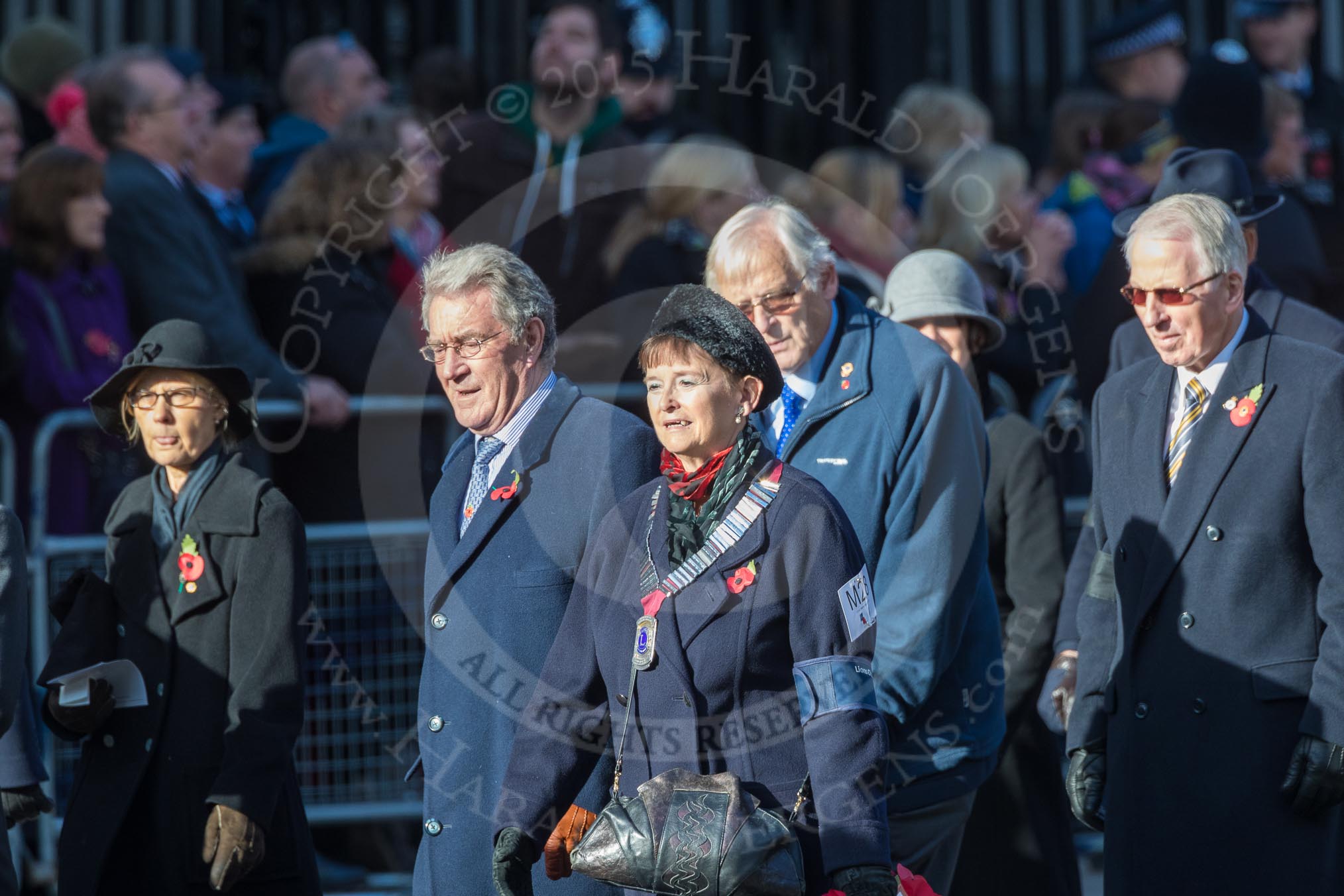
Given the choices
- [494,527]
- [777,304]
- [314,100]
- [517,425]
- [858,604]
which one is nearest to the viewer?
[858,604]

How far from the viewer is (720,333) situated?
365 cm

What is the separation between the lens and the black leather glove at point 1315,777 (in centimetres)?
382

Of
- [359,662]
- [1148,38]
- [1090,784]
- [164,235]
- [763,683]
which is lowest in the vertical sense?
[1090,784]

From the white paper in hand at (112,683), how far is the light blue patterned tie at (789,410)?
5.38ft

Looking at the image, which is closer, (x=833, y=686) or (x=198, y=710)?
(x=833, y=686)

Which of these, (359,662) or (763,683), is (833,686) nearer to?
(763,683)

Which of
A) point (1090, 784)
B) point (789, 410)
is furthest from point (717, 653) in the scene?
point (1090, 784)

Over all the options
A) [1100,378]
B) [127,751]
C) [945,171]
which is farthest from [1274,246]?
[127,751]

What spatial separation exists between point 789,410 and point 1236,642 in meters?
1.22

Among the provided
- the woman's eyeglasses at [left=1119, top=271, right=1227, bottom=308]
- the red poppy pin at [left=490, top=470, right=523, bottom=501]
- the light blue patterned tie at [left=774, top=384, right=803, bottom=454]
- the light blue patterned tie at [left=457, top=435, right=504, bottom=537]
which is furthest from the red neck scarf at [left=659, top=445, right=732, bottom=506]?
the woman's eyeglasses at [left=1119, top=271, right=1227, bottom=308]

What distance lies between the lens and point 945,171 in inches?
284

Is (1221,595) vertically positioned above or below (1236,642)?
above

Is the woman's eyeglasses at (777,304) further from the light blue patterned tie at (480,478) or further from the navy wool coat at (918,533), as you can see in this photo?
the light blue patterned tie at (480,478)

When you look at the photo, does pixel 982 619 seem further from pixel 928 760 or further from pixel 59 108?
pixel 59 108
